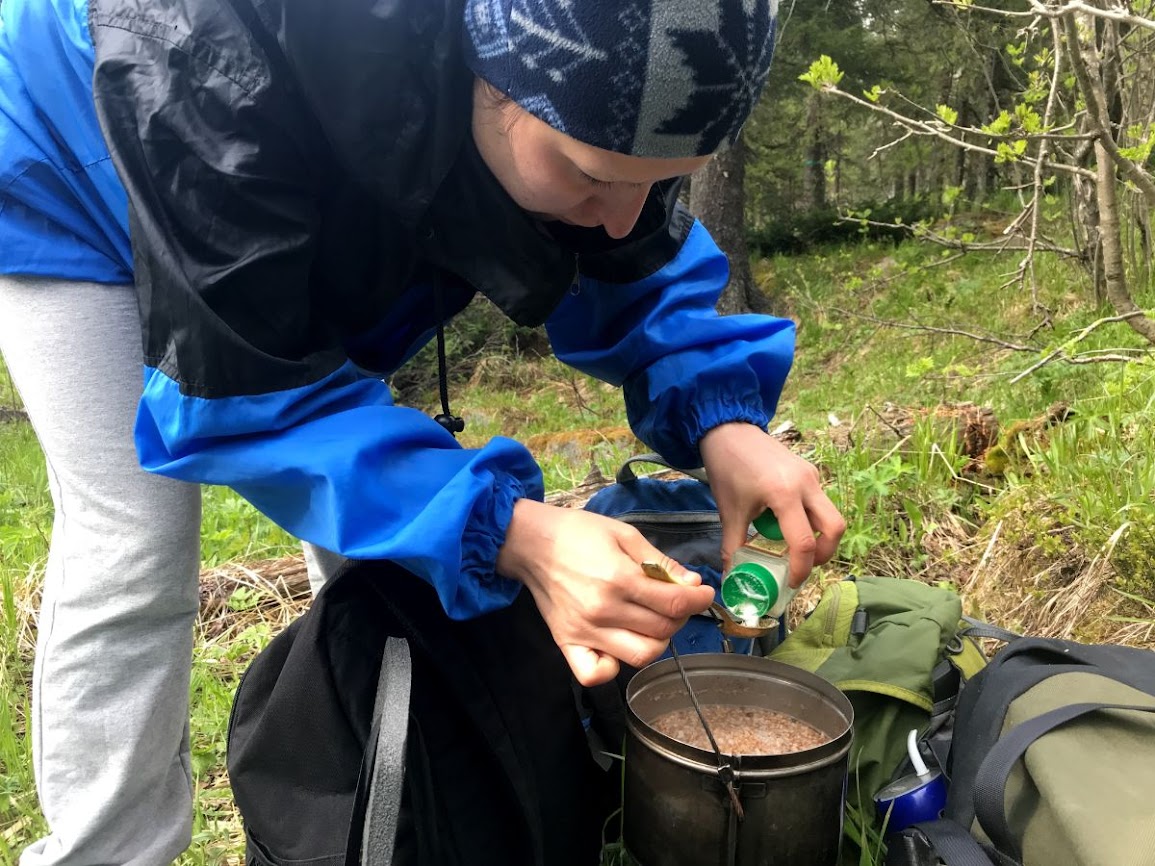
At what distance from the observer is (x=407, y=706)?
136cm

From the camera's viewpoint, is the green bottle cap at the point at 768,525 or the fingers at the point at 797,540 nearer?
the fingers at the point at 797,540

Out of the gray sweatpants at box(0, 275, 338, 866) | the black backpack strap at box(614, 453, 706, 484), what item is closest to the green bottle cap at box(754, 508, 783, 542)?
the black backpack strap at box(614, 453, 706, 484)

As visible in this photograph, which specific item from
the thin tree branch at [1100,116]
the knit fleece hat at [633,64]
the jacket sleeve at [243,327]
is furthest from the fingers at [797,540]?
the thin tree branch at [1100,116]

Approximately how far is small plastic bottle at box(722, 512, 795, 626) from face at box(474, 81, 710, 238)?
2.13 feet

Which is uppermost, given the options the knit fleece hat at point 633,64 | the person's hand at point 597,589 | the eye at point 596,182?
the knit fleece hat at point 633,64

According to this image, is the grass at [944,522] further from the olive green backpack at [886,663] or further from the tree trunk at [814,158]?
the tree trunk at [814,158]

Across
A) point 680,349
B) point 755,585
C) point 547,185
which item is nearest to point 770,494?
point 755,585

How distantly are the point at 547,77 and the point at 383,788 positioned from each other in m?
1.03

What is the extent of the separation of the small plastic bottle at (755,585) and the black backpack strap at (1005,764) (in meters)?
0.42

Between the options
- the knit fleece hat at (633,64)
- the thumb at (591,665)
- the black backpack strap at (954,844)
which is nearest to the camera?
the knit fleece hat at (633,64)

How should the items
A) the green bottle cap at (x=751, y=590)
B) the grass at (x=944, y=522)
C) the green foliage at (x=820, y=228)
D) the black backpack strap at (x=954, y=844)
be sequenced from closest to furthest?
the black backpack strap at (x=954, y=844)
the green bottle cap at (x=751, y=590)
the grass at (x=944, y=522)
the green foliage at (x=820, y=228)

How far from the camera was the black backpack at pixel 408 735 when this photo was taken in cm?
147

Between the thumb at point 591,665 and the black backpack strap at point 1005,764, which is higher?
the thumb at point 591,665

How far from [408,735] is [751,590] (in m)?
0.64
